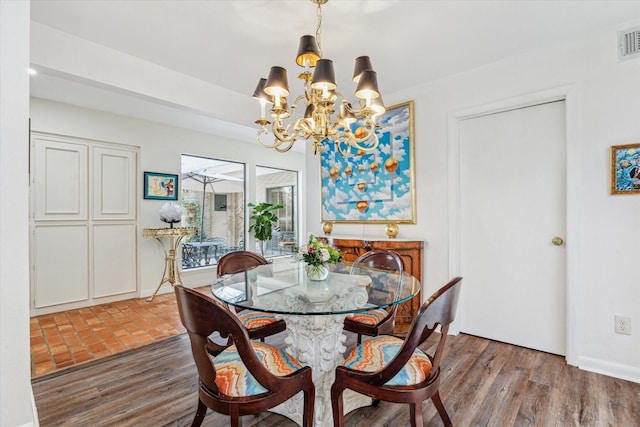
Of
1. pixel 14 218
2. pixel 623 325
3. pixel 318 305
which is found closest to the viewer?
pixel 14 218

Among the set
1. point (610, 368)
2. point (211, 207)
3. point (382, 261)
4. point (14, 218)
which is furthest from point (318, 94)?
point (211, 207)

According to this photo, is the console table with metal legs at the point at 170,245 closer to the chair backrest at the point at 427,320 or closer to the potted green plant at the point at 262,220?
the potted green plant at the point at 262,220

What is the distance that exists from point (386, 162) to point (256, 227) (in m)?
2.87

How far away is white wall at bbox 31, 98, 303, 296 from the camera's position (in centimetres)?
371

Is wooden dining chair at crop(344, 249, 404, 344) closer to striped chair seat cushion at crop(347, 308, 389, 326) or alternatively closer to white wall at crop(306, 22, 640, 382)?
striped chair seat cushion at crop(347, 308, 389, 326)

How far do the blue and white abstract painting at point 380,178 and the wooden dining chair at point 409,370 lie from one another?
195 cm

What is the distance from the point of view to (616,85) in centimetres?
221

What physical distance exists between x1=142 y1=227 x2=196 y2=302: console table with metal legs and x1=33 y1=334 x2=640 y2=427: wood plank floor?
1.87 metres

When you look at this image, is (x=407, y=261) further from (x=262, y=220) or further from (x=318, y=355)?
(x=262, y=220)

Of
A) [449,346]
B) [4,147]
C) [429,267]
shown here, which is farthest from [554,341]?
[4,147]

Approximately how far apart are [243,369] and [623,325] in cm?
265

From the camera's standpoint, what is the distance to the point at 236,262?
8.50 feet

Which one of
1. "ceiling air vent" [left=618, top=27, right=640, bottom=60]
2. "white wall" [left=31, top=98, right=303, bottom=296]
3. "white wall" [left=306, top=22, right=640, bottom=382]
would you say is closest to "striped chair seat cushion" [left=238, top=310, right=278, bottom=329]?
"white wall" [left=306, top=22, right=640, bottom=382]

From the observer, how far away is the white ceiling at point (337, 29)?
198 cm
